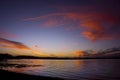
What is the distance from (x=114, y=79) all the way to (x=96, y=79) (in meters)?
3.46

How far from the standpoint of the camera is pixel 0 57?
15912 centimetres

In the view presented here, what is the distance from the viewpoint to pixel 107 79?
1179 inches

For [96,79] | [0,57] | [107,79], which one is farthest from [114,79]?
[0,57]

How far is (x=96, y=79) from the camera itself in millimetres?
30219

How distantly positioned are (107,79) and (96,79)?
198cm

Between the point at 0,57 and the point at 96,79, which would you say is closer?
the point at 96,79

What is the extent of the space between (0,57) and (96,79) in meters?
145

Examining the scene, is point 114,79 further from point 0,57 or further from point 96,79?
point 0,57

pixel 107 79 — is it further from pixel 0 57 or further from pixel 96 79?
pixel 0 57

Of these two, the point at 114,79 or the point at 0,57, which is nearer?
the point at 114,79

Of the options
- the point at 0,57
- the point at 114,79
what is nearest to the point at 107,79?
the point at 114,79

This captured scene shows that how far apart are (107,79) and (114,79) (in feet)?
5.24

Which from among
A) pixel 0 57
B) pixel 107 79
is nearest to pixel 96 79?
pixel 107 79
